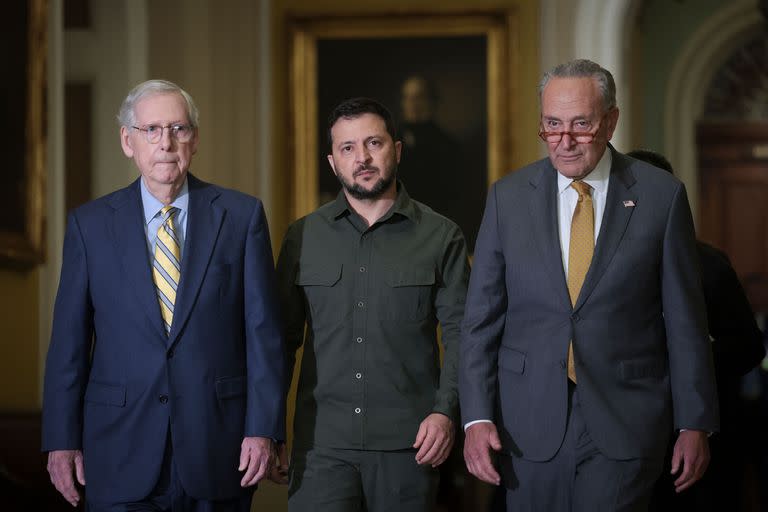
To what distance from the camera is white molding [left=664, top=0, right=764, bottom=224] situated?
12148 mm

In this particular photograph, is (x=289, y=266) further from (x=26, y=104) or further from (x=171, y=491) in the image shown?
(x=26, y=104)

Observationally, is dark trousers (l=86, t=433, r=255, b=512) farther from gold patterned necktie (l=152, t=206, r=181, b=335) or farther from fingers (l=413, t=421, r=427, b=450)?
fingers (l=413, t=421, r=427, b=450)

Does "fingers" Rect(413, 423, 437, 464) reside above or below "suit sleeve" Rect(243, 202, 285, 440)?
below

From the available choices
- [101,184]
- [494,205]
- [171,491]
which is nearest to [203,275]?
[171,491]

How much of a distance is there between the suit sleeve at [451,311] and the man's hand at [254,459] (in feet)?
1.87

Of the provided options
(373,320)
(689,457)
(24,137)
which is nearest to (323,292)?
(373,320)

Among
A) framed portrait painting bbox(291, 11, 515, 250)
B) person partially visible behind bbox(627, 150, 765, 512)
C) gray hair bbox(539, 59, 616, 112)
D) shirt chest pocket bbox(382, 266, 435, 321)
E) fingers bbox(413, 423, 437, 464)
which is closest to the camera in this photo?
gray hair bbox(539, 59, 616, 112)

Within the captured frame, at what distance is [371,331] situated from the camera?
12.7 feet

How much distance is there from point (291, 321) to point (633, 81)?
7515mm

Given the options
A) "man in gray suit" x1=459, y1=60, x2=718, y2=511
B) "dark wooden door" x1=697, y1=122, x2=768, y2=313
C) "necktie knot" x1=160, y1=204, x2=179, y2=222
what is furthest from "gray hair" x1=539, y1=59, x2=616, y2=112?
"dark wooden door" x1=697, y1=122, x2=768, y2=313

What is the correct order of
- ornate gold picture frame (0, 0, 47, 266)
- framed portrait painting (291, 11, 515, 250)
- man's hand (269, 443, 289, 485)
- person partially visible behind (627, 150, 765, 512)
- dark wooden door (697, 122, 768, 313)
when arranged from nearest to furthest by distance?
man's hand (269, 443, 289, 485) < person partially visible behind (627, 150, 765, 512) < ornate gold picture frame (0, 0, 47, 266) < framed portrait painting (291, 11, 515, 250) < dark wooden door (697, 122, 768, 313)

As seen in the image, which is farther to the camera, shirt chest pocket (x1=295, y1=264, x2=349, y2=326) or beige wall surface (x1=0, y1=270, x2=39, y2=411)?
beige wall surface (x1=0, y1=270, x2=39, y2=411)

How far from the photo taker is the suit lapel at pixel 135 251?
352 cm

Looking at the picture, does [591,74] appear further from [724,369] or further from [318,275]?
[724,369]
